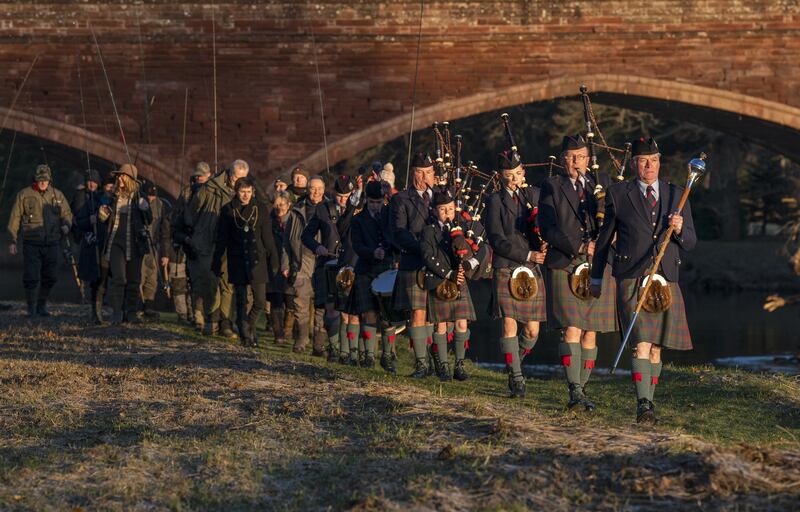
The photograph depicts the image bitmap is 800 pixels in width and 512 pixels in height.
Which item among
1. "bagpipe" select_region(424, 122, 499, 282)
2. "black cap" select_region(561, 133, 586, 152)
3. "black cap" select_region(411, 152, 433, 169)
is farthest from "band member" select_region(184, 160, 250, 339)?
"black cap" select_region(561, 133, 586, 152)

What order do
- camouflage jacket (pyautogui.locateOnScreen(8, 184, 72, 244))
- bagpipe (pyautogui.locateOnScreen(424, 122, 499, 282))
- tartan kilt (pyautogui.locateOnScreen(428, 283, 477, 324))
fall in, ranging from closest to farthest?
bagpipe (pyautogui.locateOnScreen(424, 122, 499, 282)), tartan kilt (pyautogui.locateOnScreen(428, 283, 477, 324)), camouflage jacket (pyautogui.locateOnScreen(8, 184, 72, 244))

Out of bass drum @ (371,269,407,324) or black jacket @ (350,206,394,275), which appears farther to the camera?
black jacket @ (350,206,394,275)

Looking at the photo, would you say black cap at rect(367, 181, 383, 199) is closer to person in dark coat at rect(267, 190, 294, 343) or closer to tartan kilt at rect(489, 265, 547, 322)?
person in dark coat at rect(267, 190, 294, 343)

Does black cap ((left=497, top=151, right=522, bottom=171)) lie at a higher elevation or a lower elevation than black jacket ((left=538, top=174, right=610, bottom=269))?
higher

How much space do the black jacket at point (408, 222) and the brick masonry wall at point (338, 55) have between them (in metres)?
15.8

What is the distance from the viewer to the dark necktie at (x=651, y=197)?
9859 mm

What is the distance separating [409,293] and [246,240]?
357cm

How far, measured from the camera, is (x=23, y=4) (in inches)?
1112

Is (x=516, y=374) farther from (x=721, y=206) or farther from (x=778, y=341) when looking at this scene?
(x=721, y=206)

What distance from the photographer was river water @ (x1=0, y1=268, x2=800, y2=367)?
23156 millimetres

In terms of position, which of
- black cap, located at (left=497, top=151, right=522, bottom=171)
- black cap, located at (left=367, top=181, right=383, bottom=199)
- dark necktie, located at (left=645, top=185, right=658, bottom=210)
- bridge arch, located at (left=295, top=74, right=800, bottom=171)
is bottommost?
dark necktie, located at (left=645, top=185, right=658, bottom=210)

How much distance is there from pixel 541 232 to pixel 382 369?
3.56 meters

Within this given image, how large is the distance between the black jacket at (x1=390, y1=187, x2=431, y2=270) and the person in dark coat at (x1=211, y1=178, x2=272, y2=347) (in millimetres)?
3275

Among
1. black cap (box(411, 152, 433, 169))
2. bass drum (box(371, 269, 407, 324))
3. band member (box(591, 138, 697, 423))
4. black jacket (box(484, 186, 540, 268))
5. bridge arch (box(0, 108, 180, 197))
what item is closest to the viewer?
band member (box(591, 138, 697, 423))
